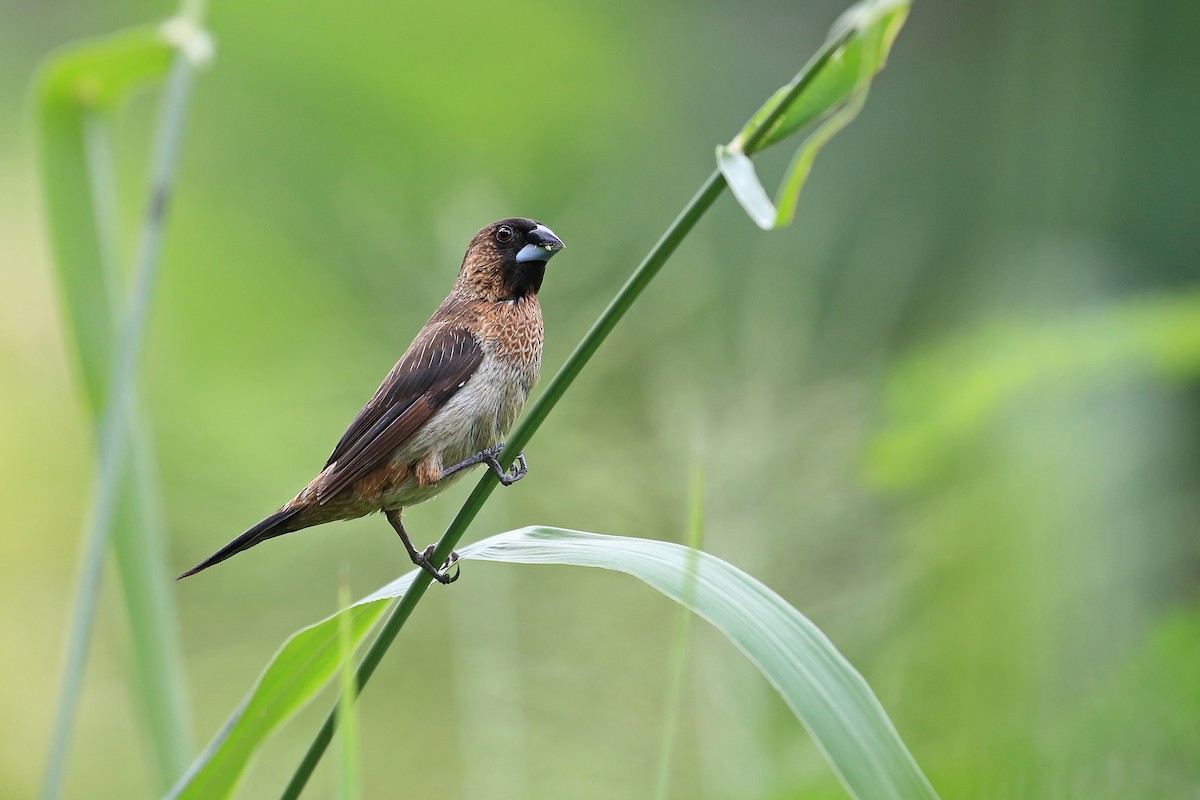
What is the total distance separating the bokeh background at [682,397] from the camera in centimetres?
Result: 237

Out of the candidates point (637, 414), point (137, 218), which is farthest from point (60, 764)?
point (137, 218)

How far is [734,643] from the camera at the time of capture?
99 centimetres

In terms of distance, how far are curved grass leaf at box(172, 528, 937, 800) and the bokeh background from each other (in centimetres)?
52

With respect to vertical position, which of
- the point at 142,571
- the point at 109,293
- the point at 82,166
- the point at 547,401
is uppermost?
the point at 82,166

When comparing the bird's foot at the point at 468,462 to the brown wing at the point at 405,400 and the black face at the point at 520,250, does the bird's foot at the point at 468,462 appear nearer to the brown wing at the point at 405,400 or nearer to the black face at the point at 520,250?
the brown wing at the point at 405,400

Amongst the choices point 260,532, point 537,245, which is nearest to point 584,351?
point 260,532

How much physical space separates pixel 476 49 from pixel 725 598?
5.43 m

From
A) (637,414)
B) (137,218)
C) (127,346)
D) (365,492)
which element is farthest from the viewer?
(137,218)

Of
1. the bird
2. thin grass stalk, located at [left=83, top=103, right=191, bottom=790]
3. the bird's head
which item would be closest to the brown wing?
the bird

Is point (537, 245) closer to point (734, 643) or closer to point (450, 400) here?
point (450, 400)

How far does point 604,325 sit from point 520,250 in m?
0.75

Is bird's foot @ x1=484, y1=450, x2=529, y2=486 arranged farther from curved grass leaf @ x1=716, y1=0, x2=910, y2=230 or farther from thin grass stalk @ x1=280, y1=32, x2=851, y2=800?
curved grass leaf @ x1=716, y1=0, x2=910, y2=230

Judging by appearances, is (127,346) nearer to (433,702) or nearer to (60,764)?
(60,764)

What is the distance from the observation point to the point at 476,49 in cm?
596
